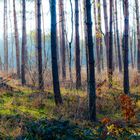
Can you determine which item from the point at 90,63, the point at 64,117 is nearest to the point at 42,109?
the point at 64,117

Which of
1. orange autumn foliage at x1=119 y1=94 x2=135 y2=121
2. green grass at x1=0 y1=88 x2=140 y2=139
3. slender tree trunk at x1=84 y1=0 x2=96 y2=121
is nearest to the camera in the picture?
green grass at x1=0 y1=88 x2=140 y2=139

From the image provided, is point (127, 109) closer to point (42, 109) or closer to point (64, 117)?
point (64, 117)

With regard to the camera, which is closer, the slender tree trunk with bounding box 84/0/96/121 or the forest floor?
the forest floor

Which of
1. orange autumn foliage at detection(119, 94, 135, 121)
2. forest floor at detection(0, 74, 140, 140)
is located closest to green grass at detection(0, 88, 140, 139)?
forest floor at detection(0, 74, 140, 140)

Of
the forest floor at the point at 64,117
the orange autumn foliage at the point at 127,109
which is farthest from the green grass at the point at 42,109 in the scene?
the orange autumn foliage at the point at 127,109

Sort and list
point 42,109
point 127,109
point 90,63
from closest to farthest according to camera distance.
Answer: point 127,109 < point 90,63 < point 42,109

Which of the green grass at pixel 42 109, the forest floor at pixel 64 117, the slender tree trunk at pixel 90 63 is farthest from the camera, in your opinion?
the slender tree trunk at pixel 90 63

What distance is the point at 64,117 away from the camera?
11.2m

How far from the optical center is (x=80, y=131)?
23.7 feet

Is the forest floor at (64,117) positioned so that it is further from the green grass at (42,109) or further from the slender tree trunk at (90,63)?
the slender tree trunk at (90,63)

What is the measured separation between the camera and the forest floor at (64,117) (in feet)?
23.8

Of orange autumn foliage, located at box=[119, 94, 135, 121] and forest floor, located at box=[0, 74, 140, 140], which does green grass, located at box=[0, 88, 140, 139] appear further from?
orange autumn foliage, located at box=[119, 94, 135, 121]

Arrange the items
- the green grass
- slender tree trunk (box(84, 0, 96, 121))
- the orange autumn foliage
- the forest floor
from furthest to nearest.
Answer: slender tree trunk (box(84, 0, 96, 121)), the orange autumn foliage, the green grass, the forest floor

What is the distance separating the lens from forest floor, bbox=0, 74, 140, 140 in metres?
7.27
